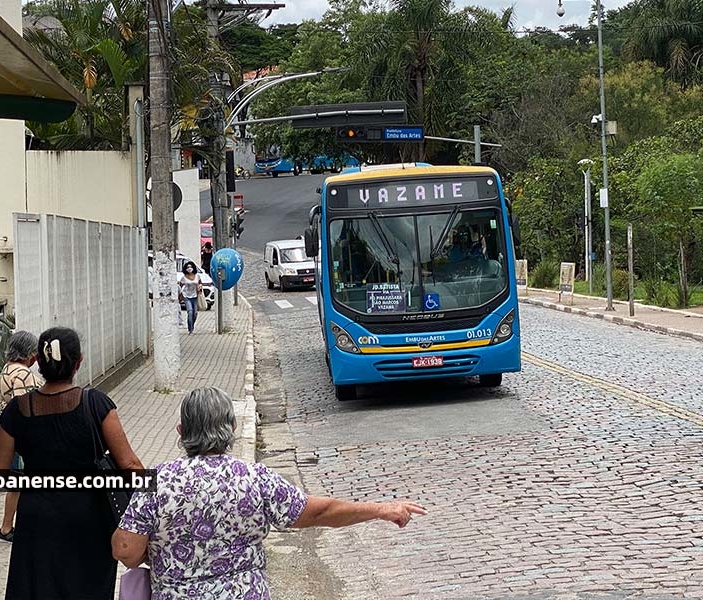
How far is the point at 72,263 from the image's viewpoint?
13922mm

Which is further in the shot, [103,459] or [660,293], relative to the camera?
[660,293]

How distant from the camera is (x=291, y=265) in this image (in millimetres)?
45906

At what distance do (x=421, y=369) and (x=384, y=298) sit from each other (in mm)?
1081

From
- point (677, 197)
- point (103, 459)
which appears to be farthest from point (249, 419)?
point (677, 197)

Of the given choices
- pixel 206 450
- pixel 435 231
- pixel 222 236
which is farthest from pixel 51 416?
pixel 222 236

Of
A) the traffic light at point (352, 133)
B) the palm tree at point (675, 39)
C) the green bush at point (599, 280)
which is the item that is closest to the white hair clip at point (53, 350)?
the traffic light at point (352, 133)

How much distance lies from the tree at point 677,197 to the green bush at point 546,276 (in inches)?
460

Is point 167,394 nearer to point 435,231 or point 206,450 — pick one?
point 435,231

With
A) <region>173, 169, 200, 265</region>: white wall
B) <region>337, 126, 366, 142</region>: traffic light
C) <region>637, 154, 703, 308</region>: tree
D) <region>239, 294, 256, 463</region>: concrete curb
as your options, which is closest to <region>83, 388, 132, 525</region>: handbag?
<region>239, 294, 256, 463</region>: concrete curb

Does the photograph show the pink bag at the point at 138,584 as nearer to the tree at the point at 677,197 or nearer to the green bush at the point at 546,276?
the tree at the point at 677,197

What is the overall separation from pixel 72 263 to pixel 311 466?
4.49m

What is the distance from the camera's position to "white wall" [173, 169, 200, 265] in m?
46.1

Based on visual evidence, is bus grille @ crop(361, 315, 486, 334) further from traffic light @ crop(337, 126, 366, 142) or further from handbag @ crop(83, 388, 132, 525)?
traffic light @ crop(337, 126, 366, 142)

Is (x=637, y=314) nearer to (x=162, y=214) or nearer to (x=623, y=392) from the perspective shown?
(x=623, y=392)
